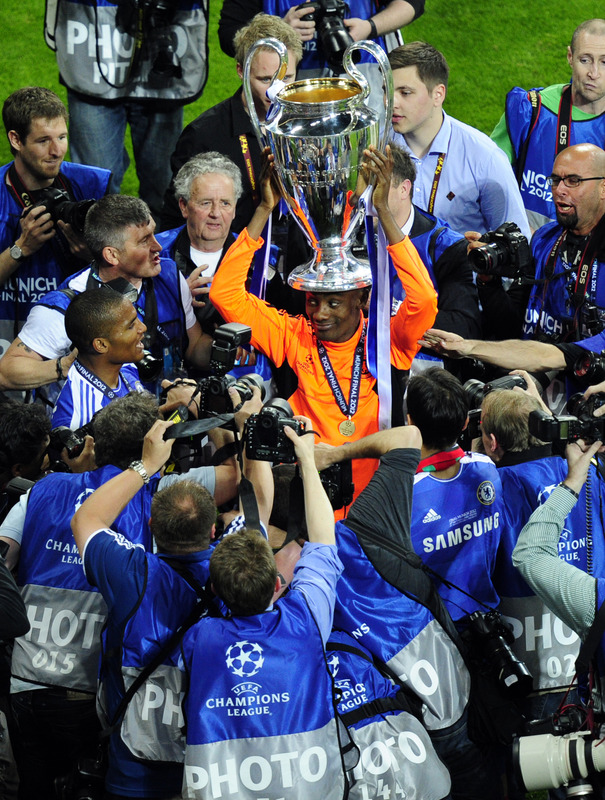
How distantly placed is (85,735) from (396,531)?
1.16m

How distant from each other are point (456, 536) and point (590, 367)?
3.73ft

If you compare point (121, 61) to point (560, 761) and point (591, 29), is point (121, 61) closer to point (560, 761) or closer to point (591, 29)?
point (591, 29)

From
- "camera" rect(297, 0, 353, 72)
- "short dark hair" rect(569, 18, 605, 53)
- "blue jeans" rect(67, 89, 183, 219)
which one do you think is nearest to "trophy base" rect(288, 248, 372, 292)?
"camera" rect(297, 0, 353, 72)

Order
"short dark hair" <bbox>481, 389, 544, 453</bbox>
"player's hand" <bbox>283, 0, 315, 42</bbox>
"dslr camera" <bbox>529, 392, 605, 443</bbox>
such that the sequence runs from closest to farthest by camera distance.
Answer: "dslr camera" <bbox>529, 392, 605, 443</bbox> → "short dark hair" <bbox>481, 389, 544, 453</bbox> → "player's hand" <bbox>283, 0, 315, 42</bbox>

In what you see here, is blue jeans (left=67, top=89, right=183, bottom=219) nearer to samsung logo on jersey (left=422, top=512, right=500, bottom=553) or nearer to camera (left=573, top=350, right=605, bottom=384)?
camera (left=573, top=350, right=605, bottom=384)

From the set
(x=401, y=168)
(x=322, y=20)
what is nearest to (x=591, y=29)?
(x=322, y=20)

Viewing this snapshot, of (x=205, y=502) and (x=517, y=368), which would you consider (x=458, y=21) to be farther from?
(x=205, y=502)

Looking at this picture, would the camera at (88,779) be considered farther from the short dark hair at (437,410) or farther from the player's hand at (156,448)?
the short dark hair at (437,410)

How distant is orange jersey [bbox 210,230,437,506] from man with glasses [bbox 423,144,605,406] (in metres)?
0.32

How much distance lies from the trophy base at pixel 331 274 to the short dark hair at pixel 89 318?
0.67 metres

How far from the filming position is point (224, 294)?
4242 millimetres

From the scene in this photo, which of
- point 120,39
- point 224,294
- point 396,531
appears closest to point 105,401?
point 224,294

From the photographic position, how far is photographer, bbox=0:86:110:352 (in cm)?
506

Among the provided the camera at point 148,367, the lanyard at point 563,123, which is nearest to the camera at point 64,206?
the camera at point 148,367
